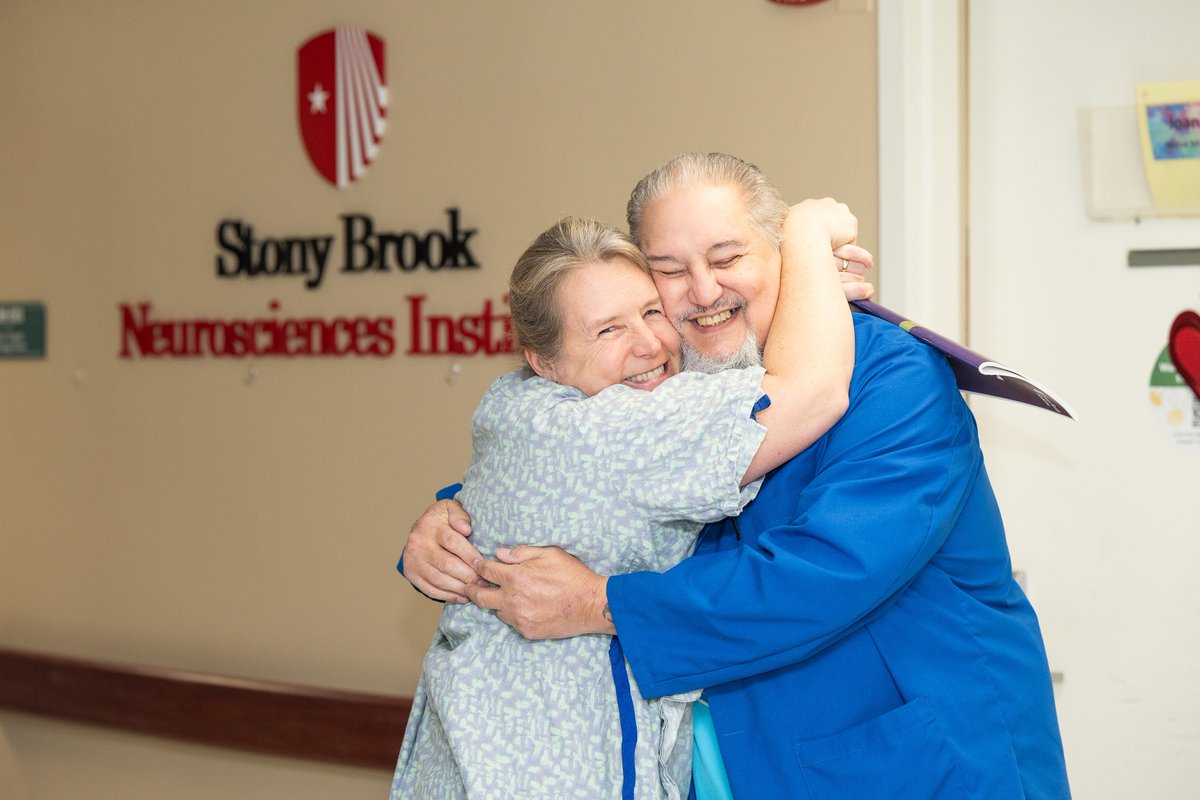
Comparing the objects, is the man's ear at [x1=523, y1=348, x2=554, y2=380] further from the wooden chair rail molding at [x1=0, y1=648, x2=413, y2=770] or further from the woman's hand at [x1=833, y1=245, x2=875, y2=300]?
the wooden chair rail molding at [x1=0, y1=648, x2=413, y2=770]

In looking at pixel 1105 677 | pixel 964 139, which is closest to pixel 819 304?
pixel 964 139

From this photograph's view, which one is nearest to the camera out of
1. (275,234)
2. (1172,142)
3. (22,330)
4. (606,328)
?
(606,328)

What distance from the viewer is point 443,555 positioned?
5.47 ft

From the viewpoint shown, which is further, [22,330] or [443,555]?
[22,330]

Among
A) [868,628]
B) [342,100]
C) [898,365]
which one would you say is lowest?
[868,628]

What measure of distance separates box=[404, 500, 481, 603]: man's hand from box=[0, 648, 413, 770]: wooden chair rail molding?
1.36m

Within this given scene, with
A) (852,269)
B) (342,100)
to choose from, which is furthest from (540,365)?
(342,100)

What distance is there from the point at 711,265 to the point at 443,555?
0.58 metres

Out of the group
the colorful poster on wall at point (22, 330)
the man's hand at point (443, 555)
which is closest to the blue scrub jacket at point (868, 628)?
the man's hand at point (443, 555)

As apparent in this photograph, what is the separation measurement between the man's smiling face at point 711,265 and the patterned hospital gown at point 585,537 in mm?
217

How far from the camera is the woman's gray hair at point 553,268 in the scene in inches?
65.2

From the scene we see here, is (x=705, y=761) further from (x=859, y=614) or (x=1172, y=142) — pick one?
(x=1172, y=142)

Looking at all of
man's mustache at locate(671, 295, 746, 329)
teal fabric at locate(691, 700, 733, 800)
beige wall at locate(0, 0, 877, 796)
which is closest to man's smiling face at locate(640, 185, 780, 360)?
man's mustache at locate(671, 295, 746, 329)

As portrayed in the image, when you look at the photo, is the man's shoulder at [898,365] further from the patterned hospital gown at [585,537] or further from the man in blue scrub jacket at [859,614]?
the patterned hospital gown at [585,537]
